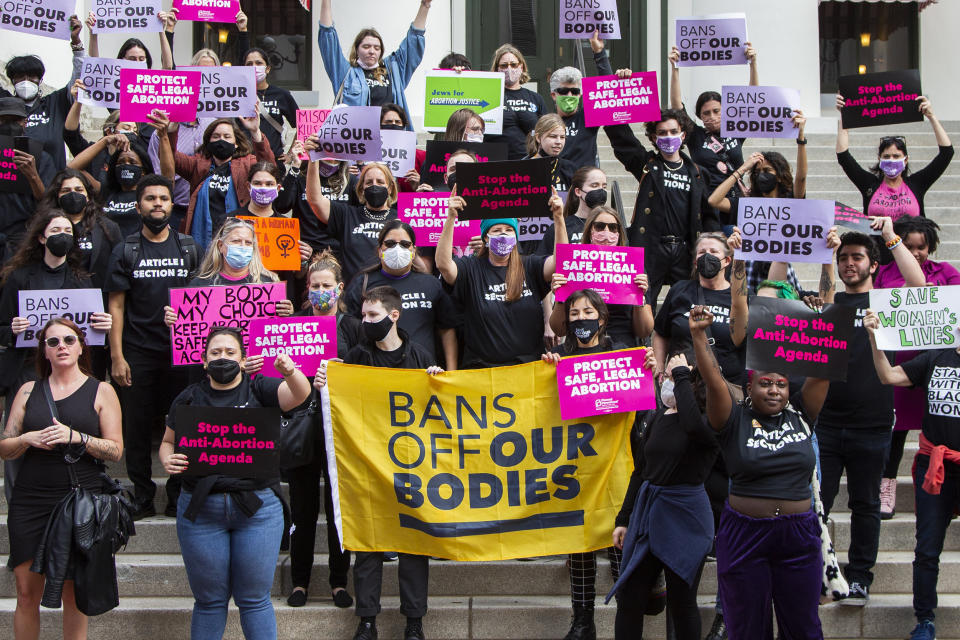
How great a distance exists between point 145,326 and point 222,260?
0.80 meters

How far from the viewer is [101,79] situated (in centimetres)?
966

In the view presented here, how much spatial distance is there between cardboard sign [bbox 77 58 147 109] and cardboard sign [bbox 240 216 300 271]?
2117mm

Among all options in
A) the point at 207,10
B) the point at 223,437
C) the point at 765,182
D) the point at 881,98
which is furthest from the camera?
the point at 207,10

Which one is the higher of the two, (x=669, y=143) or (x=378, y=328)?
(x=669, y=143)

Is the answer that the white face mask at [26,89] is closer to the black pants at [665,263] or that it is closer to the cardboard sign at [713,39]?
the black pants at [665,263]

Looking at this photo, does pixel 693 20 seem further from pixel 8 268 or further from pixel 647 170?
pixel 8 268

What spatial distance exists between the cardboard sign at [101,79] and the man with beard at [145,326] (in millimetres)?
1734

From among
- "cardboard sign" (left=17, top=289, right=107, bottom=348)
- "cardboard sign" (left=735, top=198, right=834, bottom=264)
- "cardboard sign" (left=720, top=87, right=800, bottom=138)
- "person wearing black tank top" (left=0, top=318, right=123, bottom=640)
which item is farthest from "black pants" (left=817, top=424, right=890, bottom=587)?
"cardboard sign" (left=17, top=289, right=107, bottom=348)

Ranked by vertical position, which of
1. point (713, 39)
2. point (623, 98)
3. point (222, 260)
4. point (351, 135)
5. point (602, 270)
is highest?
point (713, 39)

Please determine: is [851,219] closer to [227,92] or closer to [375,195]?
[375,195]

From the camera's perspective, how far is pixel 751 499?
6105 mm

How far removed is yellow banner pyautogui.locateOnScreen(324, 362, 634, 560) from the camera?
23.8 feet

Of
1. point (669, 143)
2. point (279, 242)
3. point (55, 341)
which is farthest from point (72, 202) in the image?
point (669, 143)

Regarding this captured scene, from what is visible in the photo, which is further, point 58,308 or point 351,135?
point 351,135
